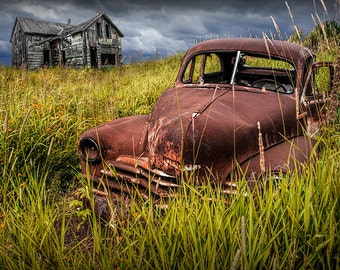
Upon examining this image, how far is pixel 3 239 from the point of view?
6.27ft

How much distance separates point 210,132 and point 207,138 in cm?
5

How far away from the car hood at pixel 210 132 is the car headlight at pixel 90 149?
0.49 meters

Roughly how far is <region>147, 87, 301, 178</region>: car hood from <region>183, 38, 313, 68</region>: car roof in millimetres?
670

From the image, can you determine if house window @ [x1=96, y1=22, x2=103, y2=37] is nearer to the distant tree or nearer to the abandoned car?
the distant tree

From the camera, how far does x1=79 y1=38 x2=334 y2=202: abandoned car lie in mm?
2480

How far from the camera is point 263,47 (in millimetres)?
3588

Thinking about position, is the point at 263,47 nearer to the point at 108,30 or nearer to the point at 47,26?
the point at 108,30

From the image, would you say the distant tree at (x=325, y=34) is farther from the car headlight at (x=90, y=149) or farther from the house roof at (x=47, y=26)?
the house roof at (x=47, y=26)

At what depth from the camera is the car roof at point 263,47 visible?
3.41 metres

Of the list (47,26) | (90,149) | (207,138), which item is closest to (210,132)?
(207,138)

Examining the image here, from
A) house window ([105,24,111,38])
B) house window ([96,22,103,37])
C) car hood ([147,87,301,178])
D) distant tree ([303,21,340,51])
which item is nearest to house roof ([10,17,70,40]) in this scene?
house window ([96,22,103,37])

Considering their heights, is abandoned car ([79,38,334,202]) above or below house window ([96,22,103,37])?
below

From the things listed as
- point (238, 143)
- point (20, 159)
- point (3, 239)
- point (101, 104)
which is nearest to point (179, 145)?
point (238, 143)

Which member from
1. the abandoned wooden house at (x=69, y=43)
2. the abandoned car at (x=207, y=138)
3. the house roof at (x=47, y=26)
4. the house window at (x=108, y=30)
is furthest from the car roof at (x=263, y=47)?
the house window at (x=108, y=30)
